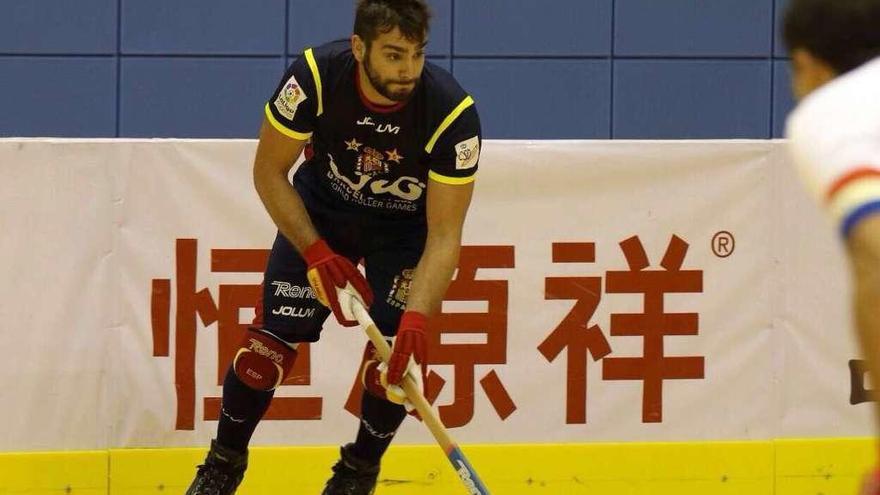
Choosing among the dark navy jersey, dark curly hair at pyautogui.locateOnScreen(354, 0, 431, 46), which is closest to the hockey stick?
the dark navy jersey

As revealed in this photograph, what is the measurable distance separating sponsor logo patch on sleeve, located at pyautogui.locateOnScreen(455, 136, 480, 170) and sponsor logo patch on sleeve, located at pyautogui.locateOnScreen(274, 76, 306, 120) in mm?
489

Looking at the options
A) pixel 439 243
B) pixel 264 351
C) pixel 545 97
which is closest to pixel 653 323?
pixel 439 243

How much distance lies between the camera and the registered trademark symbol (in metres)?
5.32

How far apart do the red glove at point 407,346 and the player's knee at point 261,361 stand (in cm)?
46

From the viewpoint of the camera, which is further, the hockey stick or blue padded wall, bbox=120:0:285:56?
blue padded wall, bbox=120:0:285:56

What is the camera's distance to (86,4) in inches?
288

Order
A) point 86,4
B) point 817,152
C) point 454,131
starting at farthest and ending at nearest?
point 86,4
point 454,131
point 817,152

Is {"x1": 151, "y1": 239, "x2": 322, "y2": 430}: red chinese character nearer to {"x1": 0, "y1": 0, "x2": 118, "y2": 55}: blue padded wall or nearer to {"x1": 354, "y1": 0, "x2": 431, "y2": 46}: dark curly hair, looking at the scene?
{"x1": 354, "y1": 0, "x2": 431, "y2": 46}: dark curly hair

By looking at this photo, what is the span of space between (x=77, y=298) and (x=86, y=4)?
2.72 meters

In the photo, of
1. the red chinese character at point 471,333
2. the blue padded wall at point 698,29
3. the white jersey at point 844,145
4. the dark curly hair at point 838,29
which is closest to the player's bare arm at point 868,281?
the white jersey at point 844,145

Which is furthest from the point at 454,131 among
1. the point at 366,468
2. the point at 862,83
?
the point at 862,83

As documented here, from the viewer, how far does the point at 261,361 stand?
14.7 feet

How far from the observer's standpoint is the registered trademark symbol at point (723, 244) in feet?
17.5

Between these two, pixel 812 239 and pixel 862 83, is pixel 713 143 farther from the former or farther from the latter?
pixel 862 83
